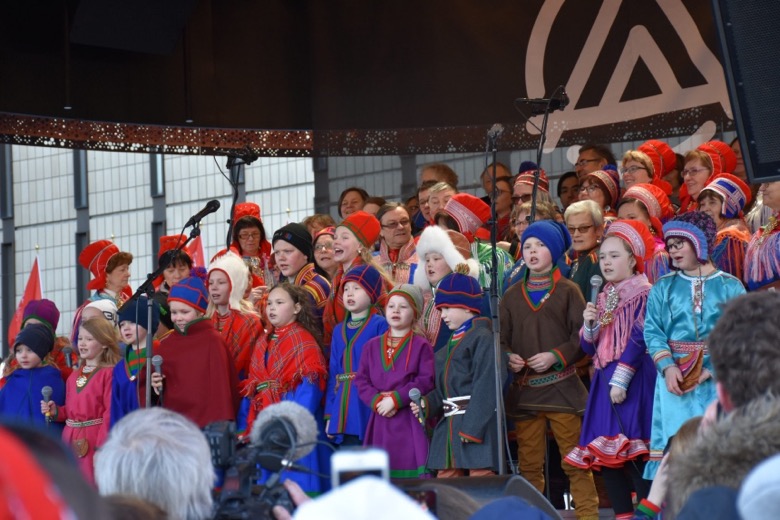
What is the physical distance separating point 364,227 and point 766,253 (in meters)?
2.24

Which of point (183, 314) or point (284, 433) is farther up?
point (183, 314)

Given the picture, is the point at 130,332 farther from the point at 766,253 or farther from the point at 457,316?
the point at 766,253


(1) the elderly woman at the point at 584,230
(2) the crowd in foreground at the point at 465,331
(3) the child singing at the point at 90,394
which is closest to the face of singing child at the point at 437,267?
(2) the crowd in foreground at the point at 465,331

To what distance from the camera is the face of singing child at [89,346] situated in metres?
6.47

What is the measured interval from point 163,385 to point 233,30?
3116 mm

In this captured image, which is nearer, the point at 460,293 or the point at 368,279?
the point at 460,293

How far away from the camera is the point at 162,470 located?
2.04 metres

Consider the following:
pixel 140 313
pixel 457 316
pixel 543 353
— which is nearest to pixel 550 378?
pixel 543 353

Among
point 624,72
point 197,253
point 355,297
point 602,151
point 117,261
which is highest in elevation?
point 624,72

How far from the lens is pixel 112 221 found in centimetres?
1522

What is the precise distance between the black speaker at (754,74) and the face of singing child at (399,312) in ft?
7.00

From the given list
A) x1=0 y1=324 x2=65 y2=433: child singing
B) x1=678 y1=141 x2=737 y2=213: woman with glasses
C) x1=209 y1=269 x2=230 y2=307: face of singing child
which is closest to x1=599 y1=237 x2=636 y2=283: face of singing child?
x1=678 y1=141 x2=737 y2=213: woman with glasses

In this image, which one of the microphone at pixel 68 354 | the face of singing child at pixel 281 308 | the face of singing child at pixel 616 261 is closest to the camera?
the face of singing child at pixel 616 261

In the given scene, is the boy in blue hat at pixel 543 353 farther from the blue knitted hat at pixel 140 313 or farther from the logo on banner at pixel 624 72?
the logo on banner at pixel 624 72
